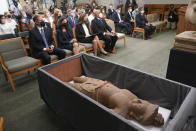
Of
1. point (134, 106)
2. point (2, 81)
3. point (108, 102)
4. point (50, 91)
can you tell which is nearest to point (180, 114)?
point (134, 106)

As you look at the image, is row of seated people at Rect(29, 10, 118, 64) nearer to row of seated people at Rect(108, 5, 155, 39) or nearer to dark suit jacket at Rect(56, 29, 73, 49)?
dark suit jacket at Rect(56, 29, 73, 49)

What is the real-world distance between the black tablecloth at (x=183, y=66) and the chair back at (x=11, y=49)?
9.13 ft

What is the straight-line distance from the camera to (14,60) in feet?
10.0

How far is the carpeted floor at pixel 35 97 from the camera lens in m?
2.07

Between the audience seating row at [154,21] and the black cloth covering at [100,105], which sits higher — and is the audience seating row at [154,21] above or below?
above

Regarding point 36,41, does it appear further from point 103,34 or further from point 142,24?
point 142,24

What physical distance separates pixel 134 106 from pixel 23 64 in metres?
2.21

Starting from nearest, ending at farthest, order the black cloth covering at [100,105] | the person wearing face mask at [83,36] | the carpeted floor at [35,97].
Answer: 1. the black cloth covering at [100,105]
2. the carpeted floor at [35,97]
3. the person wearing face mask at [83,36]

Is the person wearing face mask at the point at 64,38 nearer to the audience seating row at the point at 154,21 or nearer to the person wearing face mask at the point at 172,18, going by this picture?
the audience seating row at the point at 154,21

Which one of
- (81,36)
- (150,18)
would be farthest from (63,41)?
(150,18)

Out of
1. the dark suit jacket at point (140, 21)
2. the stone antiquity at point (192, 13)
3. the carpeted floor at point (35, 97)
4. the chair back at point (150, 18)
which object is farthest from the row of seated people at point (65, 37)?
the chair back at point (150, 18)

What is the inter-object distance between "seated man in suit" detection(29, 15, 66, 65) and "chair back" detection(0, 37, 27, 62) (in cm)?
23

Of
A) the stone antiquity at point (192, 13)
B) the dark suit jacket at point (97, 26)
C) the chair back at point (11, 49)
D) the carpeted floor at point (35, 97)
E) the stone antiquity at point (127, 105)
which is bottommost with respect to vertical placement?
the carpeted floor at point (35, 97)

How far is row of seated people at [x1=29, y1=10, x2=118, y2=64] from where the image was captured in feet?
10.6
